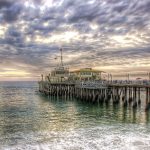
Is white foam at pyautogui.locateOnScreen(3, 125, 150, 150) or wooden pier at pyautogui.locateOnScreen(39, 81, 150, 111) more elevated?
wooden pier at pyautogui.locateOnScreen(39, 81, 150, 111)

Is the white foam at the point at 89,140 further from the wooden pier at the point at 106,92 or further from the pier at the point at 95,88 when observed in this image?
the wooden pier at the point at 106,92

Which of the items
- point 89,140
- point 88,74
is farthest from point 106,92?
point 89,140

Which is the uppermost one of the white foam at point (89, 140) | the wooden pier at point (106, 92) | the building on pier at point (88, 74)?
the building on pier at point (88, 74)

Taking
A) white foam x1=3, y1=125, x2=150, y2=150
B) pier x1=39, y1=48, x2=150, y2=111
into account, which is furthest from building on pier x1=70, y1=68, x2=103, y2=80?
white foam x1=3, y1=125, x2=150, y2=150

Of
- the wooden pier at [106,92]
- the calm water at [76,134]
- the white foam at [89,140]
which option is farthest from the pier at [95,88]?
the white foam at [89,140]

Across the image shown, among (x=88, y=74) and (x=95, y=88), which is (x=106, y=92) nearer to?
(x=95, y=88)

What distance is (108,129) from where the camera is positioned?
2953 cm

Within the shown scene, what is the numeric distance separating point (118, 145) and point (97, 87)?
34727 mm

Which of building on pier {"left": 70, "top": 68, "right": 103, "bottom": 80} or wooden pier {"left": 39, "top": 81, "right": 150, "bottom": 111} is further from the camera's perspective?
building on pier {"left": 70, "top": 68, "right": 103, "bottom": 80}

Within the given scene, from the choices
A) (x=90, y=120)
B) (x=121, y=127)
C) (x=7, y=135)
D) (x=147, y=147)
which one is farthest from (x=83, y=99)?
(x=147, y=147)

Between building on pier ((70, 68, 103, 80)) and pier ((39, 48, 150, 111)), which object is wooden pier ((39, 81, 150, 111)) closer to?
pier ((39, 48, 150, 111))

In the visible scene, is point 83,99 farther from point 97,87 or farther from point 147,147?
point 147,147

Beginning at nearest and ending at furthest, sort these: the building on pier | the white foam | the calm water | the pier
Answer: the white foam < the calm water < the pier < the building on pier

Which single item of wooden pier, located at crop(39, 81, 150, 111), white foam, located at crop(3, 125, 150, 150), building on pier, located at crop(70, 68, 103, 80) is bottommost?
white foam, located at crop(3, 125, 150, 150)
